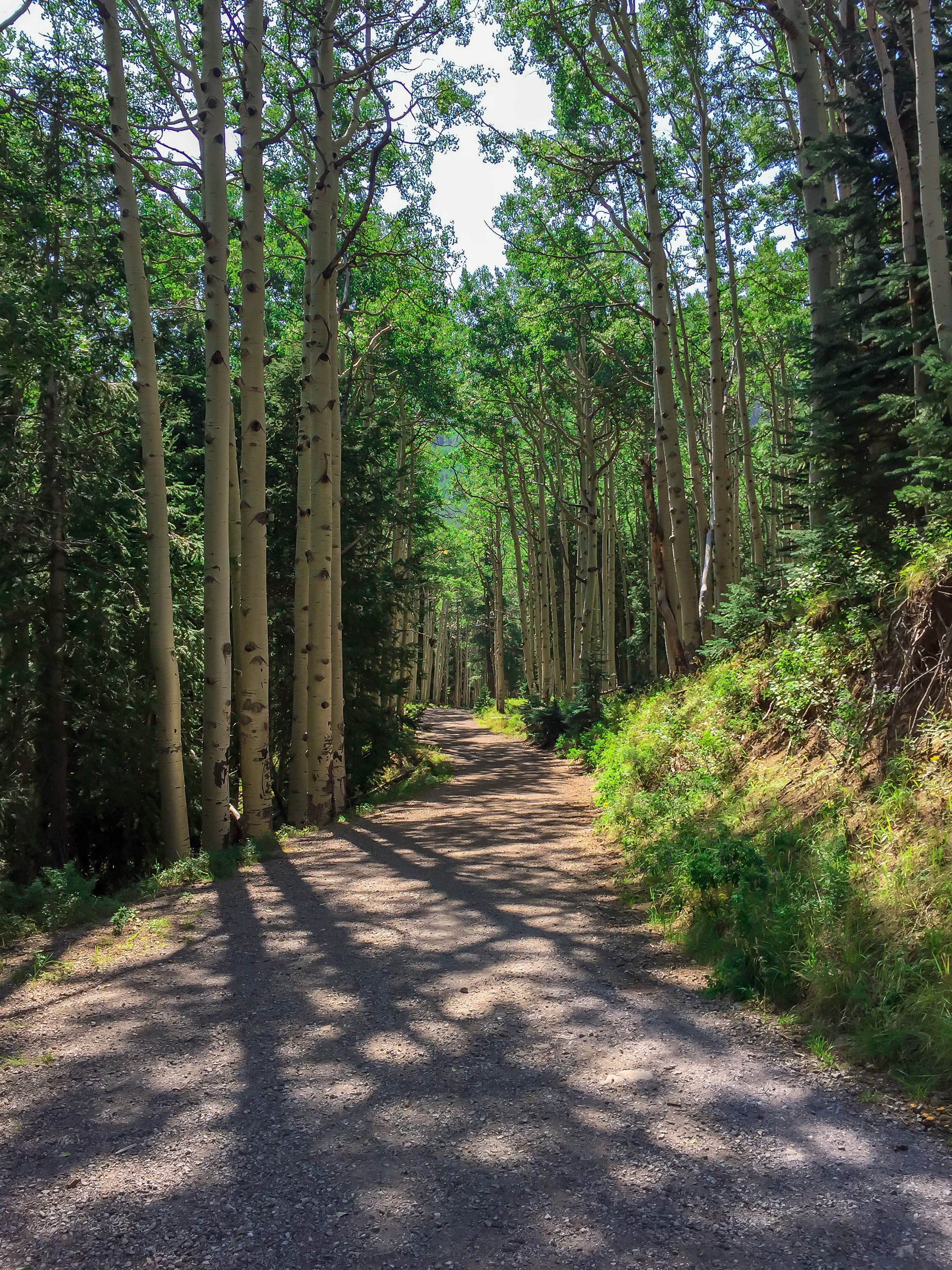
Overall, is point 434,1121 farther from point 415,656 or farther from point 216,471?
point 415,656

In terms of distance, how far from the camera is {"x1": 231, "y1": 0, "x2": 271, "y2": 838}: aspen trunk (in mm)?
9695

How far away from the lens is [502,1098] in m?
3.43

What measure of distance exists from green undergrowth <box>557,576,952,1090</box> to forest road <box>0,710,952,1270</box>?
351 mm

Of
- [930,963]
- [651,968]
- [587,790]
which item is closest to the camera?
[930,963]

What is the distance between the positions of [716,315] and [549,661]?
16.2m

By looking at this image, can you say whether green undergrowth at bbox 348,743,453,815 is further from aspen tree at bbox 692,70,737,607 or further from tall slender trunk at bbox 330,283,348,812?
aspen tree at bbox 692,70,737,607

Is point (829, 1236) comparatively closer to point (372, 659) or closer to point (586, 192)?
point (372, 659)

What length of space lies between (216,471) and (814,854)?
7.34 meters

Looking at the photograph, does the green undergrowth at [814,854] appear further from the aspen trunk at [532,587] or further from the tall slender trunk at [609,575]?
the aspen trunk at [532,587]

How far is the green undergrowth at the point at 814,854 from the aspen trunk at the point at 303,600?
4832mm

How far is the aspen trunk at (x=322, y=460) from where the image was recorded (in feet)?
36.3

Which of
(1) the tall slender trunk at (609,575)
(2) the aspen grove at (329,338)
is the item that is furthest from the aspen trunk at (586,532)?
(1) the tall slender trunk at (609,575)

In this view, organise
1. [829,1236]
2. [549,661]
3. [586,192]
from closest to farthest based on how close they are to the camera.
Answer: [829,1236], [586,192], [549,661]

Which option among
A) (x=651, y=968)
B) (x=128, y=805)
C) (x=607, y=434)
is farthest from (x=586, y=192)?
(x=651, y=968)
